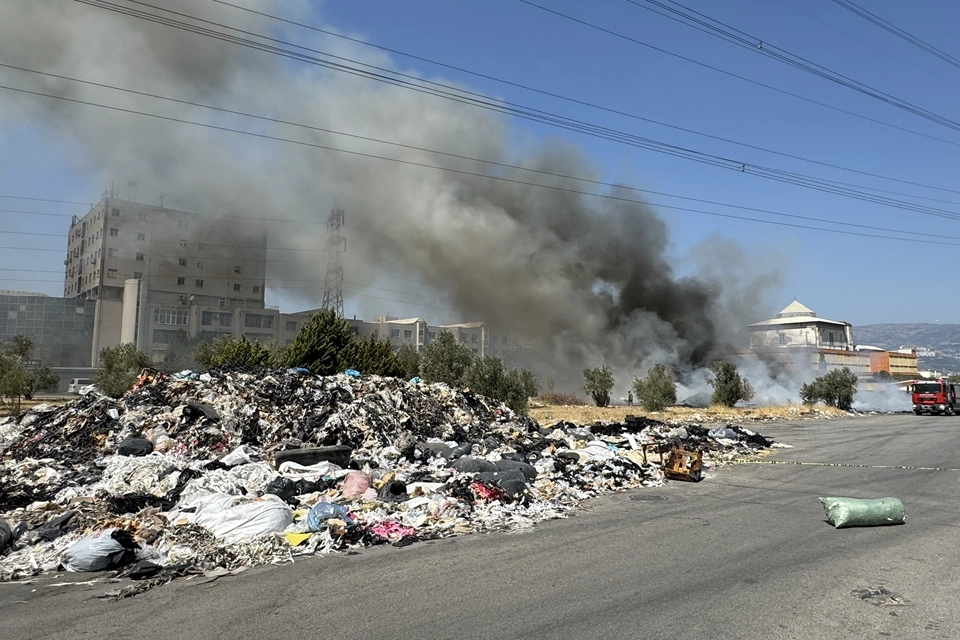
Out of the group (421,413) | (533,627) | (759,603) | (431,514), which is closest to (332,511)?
(431,514)

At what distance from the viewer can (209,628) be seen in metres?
4.48

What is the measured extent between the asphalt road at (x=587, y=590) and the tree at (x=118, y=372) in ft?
70.2

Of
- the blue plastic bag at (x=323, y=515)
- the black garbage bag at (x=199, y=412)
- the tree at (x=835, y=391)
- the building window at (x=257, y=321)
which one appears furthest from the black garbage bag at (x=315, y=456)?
the building window at (x=257, y=321)

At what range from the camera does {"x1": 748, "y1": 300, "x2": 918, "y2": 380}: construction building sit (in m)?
58.0

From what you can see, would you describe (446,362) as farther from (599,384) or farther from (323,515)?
(323,515)

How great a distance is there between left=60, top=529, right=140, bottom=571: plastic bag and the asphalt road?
0.18 m

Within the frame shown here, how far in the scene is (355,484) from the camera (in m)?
9.23

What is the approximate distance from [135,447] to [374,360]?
12710 millimetres

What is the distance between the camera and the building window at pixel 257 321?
67.9 m

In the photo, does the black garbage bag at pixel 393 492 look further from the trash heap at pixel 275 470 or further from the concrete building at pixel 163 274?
the concrete building at pixel 163 274

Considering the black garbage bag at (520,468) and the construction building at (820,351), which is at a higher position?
Result: the construction building at (820,351)

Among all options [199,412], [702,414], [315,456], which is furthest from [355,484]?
[702,414]

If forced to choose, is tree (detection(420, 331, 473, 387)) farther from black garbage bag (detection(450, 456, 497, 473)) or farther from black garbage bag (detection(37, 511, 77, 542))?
black garbage bag (detection(37, 511, 77, 542))

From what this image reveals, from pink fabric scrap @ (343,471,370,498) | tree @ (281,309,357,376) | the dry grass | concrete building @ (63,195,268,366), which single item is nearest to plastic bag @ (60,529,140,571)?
pink fabric scrap @ (343,471,370,498)
